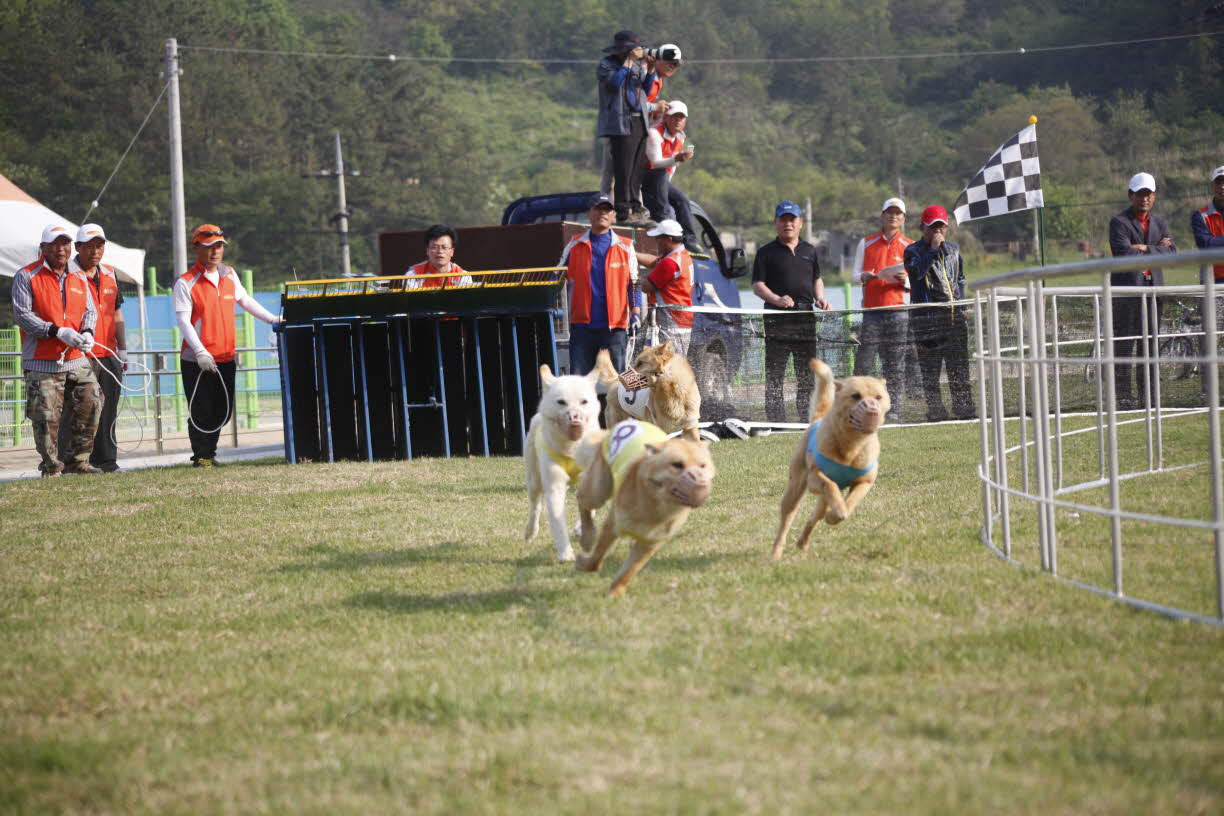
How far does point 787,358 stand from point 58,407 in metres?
7.40

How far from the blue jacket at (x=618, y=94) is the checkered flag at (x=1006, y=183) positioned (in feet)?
15.2

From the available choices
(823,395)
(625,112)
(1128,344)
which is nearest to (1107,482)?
(823,395)

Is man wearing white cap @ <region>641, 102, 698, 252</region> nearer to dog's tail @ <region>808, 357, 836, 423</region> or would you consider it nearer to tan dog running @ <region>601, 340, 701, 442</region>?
tan dog running @ <region>601, 340, 701, 442</region>

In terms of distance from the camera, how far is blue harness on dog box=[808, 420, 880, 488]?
6.10 m

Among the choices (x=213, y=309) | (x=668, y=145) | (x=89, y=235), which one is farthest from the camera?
(x=668, y=145)

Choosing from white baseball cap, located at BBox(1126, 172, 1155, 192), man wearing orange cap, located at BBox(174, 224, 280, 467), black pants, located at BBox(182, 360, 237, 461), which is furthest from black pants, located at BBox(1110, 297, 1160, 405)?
black pants, located at BBox(182, 360, 237, 461)

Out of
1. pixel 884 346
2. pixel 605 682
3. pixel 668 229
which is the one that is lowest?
pixel 605 682

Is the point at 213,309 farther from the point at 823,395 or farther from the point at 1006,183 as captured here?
the point at 1006,183

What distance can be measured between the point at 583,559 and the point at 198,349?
299 inches

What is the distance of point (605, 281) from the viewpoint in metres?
11.1

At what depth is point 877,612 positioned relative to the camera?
16.3 feet

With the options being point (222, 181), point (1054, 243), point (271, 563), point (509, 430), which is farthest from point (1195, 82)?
point (271, 563)

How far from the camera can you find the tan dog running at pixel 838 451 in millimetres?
5895

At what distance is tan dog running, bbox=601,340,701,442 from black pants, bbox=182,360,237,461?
5.08 m
